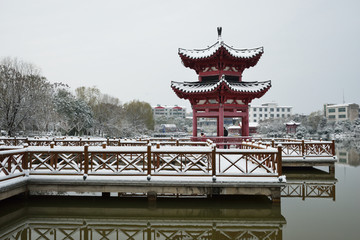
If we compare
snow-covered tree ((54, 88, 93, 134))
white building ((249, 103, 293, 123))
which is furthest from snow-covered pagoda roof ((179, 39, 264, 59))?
white building ((249, 103, 293, 123))

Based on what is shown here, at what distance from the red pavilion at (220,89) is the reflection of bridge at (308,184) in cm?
387

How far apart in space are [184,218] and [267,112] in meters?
101

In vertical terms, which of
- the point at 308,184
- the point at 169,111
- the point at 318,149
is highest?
A: the point at 169,111

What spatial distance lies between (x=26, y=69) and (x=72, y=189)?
73.1 feet

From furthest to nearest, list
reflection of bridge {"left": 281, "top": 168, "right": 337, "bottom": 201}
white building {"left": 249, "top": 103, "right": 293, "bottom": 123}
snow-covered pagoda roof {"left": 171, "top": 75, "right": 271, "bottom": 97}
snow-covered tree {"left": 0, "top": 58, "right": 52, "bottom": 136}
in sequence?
white building {"left": 249, "top": 103, "right": 293, "bottom": 123} < snow-covered tree {"left": 0, "top": 58, "right": 52, "bottom": 136} < snow-covered pagoda roof {"left": 171, "top": 75, "right": 271, "bottom": 97} < reflection of bridge {"left": 281, "top": 168, "right": 337, "bottom": 201}

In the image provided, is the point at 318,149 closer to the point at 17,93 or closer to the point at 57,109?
the point at 17,93

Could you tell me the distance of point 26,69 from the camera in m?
25.7

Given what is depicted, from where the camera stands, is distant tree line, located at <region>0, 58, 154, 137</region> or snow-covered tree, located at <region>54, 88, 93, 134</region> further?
snow-covered tree, located at <region>54, 88, 93, 134</region>

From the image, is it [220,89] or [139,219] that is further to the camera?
[220,89]

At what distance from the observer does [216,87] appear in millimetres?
14297

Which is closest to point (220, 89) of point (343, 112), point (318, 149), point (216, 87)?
point (216, 87)

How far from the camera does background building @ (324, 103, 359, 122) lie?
2921 inches

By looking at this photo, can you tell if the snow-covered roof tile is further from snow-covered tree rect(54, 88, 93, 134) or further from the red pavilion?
snow-covered tree rect(54, 88, 93, 134)

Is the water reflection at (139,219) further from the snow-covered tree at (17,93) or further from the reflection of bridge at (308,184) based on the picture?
the snow-covered tree at (17,93)
